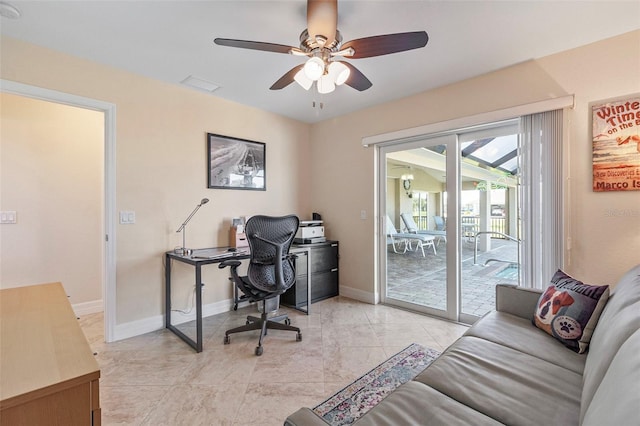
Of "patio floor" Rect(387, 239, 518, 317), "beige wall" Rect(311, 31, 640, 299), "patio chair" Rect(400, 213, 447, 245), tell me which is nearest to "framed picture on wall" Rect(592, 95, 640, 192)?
"beige wall" Rect(311, 31, 640, 299)

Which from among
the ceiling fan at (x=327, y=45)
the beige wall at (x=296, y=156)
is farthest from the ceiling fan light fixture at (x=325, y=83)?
the beige wall at (x=296, y=156)

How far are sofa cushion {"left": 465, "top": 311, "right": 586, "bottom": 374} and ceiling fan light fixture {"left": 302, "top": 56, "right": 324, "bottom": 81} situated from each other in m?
1.86

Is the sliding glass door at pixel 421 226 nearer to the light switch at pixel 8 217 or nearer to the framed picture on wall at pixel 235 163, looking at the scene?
the framed picture on wall at pixel 235 163

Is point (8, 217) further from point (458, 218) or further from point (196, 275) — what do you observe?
point (458, 218)

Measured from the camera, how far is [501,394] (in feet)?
3.85

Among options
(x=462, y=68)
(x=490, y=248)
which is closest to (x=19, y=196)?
(x=462, y=68)

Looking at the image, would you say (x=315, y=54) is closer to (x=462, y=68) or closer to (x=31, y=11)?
(x=462, y=68)

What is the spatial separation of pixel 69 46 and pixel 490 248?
4267 mm

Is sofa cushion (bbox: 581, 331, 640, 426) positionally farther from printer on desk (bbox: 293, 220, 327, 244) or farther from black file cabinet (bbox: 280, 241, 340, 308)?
printer on desk (bbox: 293, 220, 327, 244)

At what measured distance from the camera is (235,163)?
3543 millimetres

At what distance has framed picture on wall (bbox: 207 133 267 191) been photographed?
3348 mm

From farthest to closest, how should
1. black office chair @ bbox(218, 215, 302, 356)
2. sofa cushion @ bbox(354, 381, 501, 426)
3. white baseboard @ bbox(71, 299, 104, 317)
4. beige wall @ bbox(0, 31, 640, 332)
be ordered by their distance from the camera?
white baseboard @ bbox(71, 299, 104, 317)
black office chair @ bbox(218, 215, 302, 356)
beige wall @ bbox(0, 31, 640, 332)
sofa cushion @ bbox(354, 381, 501, 426)

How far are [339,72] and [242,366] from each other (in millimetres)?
2289

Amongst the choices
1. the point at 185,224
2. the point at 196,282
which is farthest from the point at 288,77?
the point at 185,224
